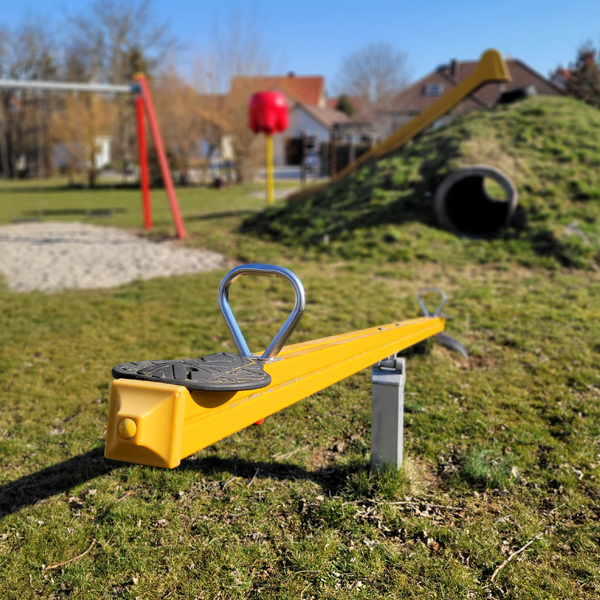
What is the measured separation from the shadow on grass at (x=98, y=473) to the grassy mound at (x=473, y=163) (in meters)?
5.31

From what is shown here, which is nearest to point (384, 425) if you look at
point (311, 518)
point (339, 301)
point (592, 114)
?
point (311, 518)

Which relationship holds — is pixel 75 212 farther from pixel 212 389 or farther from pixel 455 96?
pixel 212 389

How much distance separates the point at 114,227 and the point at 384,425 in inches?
464

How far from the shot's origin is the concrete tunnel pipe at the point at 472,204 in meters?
8.03

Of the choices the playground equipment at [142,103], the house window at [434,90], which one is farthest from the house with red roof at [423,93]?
the playground equipment at [142,103]

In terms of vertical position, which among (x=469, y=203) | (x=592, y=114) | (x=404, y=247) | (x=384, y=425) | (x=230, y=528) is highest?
(x=592, y=114)

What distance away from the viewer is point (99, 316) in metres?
5.89

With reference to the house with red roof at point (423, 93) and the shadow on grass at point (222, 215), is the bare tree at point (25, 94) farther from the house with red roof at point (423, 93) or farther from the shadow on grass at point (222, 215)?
the house with red roof at point (423, 93)

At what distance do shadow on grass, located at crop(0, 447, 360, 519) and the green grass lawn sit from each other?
10mm

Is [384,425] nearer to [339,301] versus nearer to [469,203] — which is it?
[339,301]

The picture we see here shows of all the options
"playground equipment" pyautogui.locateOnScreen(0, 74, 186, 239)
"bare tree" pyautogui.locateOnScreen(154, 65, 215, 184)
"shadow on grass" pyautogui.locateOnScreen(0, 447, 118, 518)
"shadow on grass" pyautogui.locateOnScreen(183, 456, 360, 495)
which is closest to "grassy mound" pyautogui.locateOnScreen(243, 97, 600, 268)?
"playground equipment" pyautogui.locateOnScreen(0, 74, 186, 239)

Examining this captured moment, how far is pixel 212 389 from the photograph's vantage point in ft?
5.24

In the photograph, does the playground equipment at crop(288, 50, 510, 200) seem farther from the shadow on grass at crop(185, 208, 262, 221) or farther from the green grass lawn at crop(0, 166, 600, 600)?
the green grass lawn at crop(0, 166, 600, 600)

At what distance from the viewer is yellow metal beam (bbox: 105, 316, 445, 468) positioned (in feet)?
5.14
